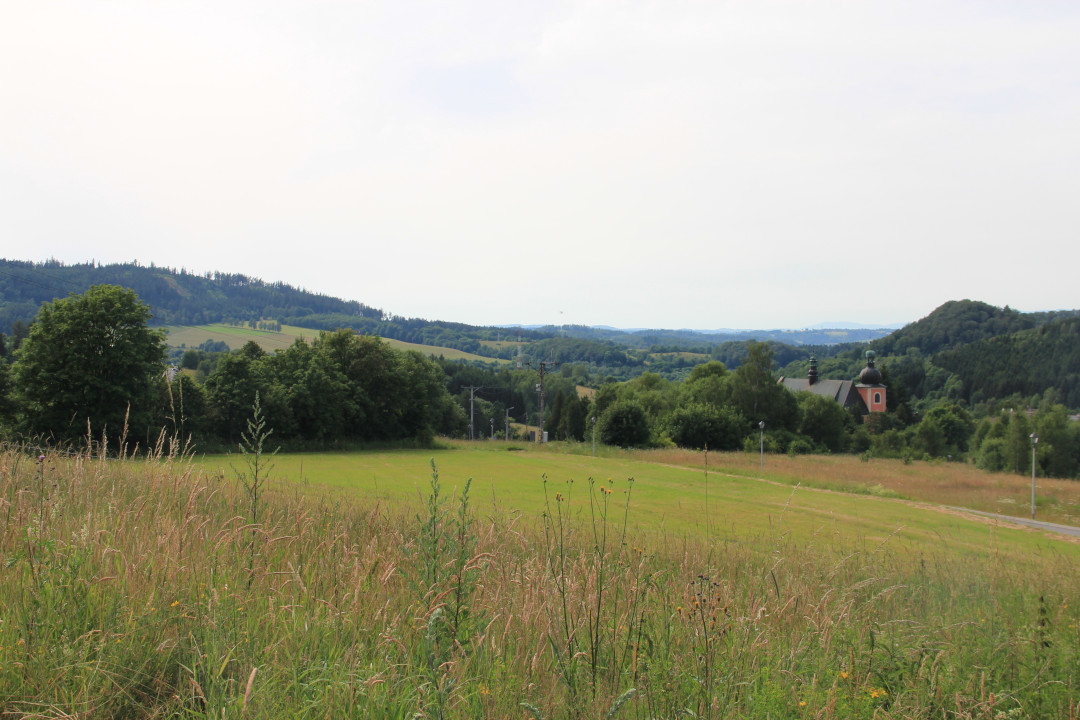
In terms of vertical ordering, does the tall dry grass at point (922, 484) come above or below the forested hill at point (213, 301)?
below

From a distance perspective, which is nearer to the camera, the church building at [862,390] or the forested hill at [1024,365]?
the church building at [862,390]

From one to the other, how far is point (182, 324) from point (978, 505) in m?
142

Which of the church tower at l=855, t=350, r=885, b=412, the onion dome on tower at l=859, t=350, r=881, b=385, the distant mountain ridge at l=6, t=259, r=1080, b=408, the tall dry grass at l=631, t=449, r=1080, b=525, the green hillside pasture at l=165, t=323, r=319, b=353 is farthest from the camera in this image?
the distant mountain ridge at l=6, t=259, r=1080, b=408

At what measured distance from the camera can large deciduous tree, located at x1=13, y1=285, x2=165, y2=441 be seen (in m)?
33.7

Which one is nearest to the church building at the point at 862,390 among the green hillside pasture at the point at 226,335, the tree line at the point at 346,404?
the tree line at the point at 346,404

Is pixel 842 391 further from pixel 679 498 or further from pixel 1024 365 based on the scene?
pixel 679 498

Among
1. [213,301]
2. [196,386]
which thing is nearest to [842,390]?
[196,386]

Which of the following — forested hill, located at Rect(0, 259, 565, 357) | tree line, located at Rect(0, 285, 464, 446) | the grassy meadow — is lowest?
tree line, located at Rect(0, 285, 464, 446)

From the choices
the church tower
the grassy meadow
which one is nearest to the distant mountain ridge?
the church tower

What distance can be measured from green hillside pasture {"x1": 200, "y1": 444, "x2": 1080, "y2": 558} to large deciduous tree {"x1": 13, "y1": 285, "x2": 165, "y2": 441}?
346 inches

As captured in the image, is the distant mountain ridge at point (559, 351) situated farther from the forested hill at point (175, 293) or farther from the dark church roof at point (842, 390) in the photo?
the dark church roof at point (842, 390)

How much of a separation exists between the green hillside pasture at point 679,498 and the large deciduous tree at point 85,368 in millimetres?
8777

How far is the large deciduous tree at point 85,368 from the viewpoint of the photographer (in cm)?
3369

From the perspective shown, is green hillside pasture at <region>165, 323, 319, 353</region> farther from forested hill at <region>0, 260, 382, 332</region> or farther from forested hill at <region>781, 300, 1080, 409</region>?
forested hill at <region>781, 300, 1080, 409</region>
